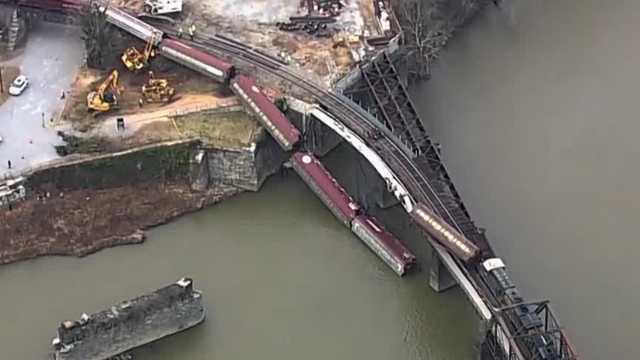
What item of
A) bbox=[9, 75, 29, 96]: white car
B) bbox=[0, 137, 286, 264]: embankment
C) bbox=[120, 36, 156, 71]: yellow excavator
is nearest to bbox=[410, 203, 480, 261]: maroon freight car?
bbox=[0, 137, 286, 264]: embankment

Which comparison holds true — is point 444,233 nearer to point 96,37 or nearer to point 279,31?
point 279,31

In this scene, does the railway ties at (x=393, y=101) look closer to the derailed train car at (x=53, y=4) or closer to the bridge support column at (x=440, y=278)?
the bridge support column at (x=440, y=278)

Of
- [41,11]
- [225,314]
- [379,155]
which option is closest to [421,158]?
[379,155]

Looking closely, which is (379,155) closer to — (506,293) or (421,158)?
(421,158)

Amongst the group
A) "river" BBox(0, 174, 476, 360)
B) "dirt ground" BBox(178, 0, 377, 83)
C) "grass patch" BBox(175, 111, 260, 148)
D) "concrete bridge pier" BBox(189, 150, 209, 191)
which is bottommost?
"river" BBox(0, 174, 476, 360)

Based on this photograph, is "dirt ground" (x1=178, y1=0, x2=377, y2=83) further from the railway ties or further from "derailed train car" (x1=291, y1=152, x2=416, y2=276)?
"derailed train car" (x1=291, y1=152, x2=416, y2=276)

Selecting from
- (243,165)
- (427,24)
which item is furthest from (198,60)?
(427,24)
